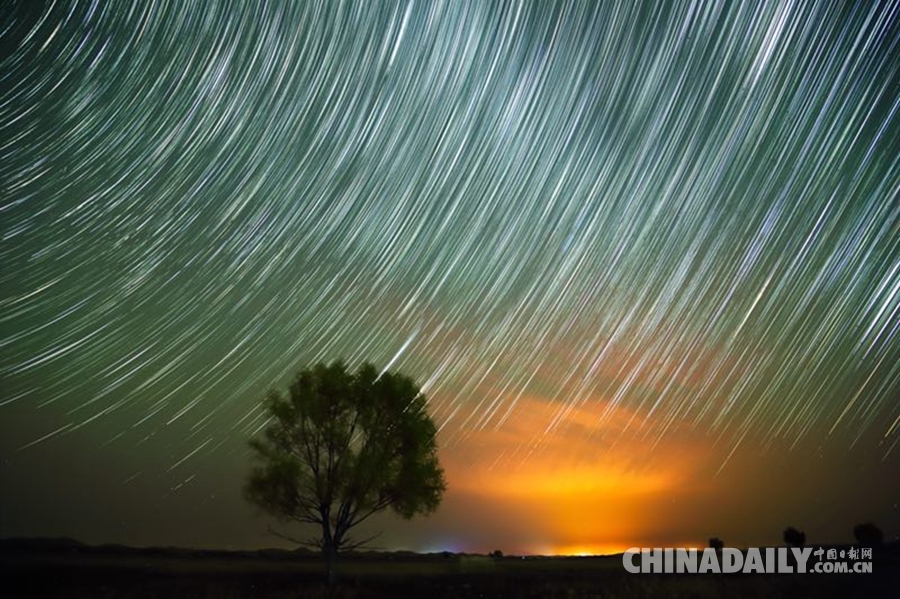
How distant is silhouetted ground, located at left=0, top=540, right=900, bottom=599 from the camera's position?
1894 centimetres

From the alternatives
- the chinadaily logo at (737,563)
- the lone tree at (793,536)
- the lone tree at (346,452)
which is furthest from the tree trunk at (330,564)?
the lone tree at (793,536)

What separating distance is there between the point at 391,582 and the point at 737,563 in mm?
10944

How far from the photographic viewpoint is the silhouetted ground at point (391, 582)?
18938mm

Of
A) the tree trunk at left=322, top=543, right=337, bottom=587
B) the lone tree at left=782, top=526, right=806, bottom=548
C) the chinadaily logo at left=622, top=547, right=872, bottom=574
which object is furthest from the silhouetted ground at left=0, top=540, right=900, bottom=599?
the lone tree at left=782, top=526, right=806, bottom=548

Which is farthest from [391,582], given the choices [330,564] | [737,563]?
[737,563]

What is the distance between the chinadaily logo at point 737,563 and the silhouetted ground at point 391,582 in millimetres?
503

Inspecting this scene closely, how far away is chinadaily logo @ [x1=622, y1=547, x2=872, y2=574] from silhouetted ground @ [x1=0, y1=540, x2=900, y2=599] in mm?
503

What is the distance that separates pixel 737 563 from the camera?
21516 millimetres

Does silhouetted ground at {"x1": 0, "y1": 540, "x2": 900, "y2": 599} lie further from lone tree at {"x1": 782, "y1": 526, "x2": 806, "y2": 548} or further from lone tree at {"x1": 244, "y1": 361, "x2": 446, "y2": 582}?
lone tree at {"x1": 782, "y1": 526, "x2": 806, "y2": 548}

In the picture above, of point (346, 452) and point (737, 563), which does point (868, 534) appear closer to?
point (737, 563)

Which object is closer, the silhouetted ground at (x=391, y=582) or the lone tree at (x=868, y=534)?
the silhouetted ground at (x=391, y=582)

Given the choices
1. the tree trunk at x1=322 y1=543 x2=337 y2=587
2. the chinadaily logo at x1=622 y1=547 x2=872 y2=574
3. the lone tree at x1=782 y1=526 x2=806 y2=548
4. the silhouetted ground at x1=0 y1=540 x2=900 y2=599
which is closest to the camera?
the silhouetted ground at x1=0 y1=540 x2=900 y2=599

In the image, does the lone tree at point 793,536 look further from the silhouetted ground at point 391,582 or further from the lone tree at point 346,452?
the lone tree at point 346,452

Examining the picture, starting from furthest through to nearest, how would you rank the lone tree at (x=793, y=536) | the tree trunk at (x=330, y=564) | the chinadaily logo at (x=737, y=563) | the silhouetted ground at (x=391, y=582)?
the lone tree at (x=793, y=536) → the chinadaily logo at (x=737, y=563) → the tree trunk at (x=330, y=564) → the silhouetted ground at (x=391, y=582)
